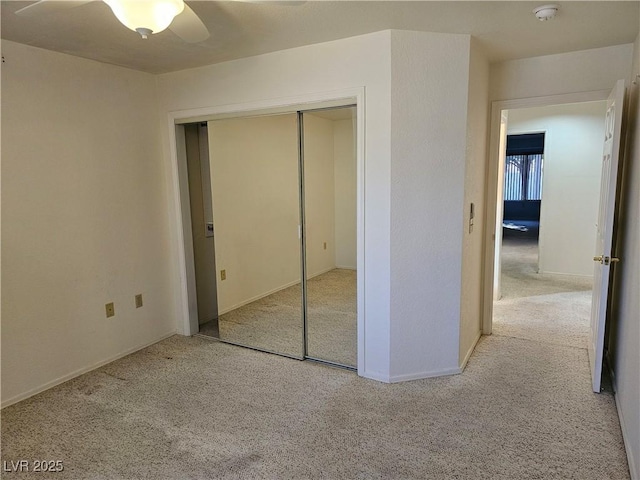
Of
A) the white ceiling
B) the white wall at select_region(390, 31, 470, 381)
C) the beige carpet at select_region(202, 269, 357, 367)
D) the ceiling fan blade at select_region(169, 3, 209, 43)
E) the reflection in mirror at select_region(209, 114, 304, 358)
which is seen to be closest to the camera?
the ceiling fan blade at select_region(169, 3, 209, 43)

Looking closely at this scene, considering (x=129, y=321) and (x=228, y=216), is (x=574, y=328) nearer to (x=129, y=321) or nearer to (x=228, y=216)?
(x=228, y=216)

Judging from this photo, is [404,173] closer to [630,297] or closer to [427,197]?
[427,197]

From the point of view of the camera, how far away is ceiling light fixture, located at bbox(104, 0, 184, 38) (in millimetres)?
1511

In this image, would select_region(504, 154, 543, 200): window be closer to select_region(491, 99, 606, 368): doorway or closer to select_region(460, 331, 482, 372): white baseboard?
select_region(491, 99, 606, 368): doorway

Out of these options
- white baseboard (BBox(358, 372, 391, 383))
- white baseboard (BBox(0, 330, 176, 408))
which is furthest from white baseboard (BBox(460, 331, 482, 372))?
white baseboard (BBox(0, 330, 176, 408))

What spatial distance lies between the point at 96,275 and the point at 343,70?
2290 millimetres

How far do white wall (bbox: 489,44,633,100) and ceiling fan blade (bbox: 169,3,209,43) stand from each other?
2.34 meters

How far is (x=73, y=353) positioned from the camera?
9.52 feet

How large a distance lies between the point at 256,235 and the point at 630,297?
2.81 metres

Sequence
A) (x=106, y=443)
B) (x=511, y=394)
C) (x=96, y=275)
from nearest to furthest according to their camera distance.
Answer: (x=106, y=443), (x=511, y=394), (x=96, y=275)

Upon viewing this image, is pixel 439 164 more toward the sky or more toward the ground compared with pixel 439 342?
more toward the sky

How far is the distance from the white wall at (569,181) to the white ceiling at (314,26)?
2778mm

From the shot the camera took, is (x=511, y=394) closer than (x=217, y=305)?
Yes

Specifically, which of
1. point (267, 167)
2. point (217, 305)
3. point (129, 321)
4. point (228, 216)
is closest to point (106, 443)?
point (129, 321)
